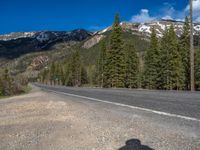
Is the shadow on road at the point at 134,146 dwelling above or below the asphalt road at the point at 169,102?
below

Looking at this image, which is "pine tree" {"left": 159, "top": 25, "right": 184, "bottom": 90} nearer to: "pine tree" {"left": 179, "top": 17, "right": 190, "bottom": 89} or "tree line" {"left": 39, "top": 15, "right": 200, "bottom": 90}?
"tree line" {"left": 39, "top": 15, "right": 200, "bottom": 90}

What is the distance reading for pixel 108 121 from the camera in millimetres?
9078

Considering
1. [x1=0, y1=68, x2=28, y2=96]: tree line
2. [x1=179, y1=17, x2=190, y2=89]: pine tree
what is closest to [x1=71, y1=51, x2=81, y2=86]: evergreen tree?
[x1=0, y1=68, x2=28, y2=96]: tree line

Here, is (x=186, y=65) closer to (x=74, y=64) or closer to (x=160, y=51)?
(x=160, y=51)

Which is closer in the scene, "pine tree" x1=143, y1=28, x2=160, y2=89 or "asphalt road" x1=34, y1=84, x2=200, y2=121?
"asphalt road" x1=34, y1=84, x2=200, y2=121

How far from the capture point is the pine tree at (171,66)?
46625 mm

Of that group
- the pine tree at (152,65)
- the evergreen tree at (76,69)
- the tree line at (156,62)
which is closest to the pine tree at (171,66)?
the tree line at (156,62)

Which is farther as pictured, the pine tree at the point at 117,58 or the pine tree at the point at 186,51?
the pine tree at the point at 117,58

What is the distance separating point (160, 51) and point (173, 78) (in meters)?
6.22

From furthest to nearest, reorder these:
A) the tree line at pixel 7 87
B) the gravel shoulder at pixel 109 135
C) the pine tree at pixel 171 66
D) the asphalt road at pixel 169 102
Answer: the tree line at pixel 7 87 < the pine tree at pixel 171 66 < the asphalt road at pixel 169 102 < the gravel shoulder at pixel 109 135

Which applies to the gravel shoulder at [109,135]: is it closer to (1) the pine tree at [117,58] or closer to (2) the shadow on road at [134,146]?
(2) the shadow on road at [134,146]

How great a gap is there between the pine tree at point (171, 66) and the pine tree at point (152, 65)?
2.44 meters

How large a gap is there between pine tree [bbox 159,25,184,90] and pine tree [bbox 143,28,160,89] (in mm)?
2444

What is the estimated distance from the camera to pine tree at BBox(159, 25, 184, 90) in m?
46.6
